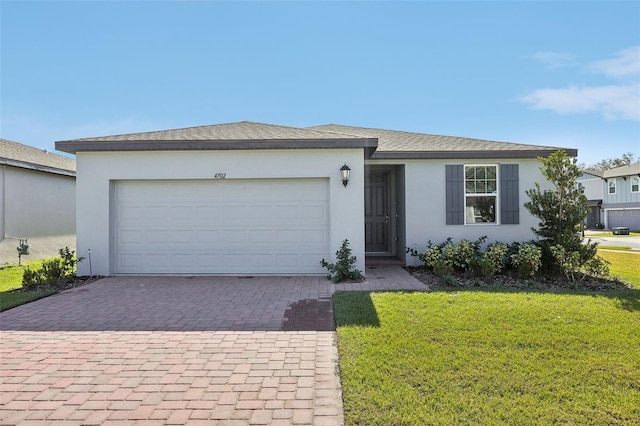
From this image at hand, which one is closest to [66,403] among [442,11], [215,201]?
[215,201]

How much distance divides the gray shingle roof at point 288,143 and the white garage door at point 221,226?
2.92ft

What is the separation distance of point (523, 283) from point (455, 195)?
2.94m

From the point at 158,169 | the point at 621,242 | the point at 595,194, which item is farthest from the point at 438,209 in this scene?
the point at 595,194

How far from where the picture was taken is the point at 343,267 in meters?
7.63

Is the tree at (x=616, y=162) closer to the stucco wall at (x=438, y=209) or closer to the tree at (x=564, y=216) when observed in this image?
the stucco wall at (x=438, y=209)

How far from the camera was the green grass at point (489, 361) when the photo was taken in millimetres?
2717

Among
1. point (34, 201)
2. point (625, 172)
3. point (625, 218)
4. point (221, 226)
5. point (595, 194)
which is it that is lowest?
point (625, 218)

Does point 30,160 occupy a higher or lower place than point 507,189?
higher

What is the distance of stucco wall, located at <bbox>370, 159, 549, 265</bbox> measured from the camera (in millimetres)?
9594

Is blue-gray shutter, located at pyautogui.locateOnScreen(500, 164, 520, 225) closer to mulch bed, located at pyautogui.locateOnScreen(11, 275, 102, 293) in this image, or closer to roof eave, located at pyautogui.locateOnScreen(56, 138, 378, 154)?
roof eave, located at pyautogui.locateOnScreen(56, 138, 378, 154)

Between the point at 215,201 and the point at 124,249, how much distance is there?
245 cm

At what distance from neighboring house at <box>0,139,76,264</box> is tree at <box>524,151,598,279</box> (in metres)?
15.1

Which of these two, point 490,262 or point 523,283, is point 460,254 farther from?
point 523,283

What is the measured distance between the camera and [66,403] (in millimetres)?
2924
